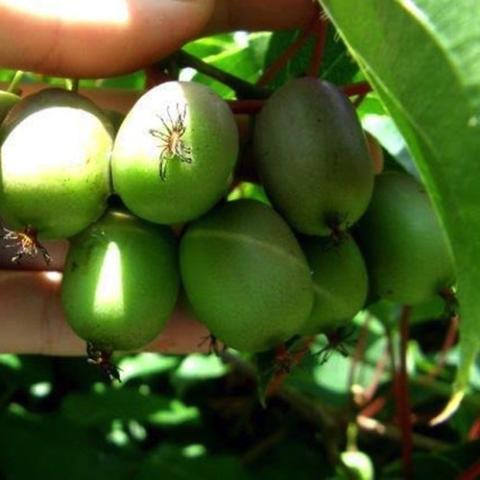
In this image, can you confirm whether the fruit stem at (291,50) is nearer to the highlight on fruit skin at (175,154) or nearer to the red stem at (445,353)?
the highlight on fruit skin at (175,154)

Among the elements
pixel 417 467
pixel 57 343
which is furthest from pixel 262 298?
pixel 417 467

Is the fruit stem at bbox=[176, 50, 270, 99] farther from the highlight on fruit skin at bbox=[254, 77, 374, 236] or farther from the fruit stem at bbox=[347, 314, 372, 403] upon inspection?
the fruit stem at bbox=[347, 314, 372, 403]

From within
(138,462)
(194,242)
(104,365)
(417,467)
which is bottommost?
(138,462)

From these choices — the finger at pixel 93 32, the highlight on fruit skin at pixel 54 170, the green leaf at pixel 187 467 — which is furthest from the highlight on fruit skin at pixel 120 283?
the green leaf at pixel 187 467

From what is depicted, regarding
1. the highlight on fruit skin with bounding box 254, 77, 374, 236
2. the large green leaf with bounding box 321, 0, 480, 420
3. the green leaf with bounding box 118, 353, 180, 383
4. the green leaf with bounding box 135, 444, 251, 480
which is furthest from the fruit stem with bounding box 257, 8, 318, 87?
the green leaf with bounding box 118, 353, 180, 383

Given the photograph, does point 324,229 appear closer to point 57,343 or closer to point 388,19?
point 388,19

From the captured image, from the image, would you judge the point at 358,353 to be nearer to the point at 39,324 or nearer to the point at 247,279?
the point at 39,324
